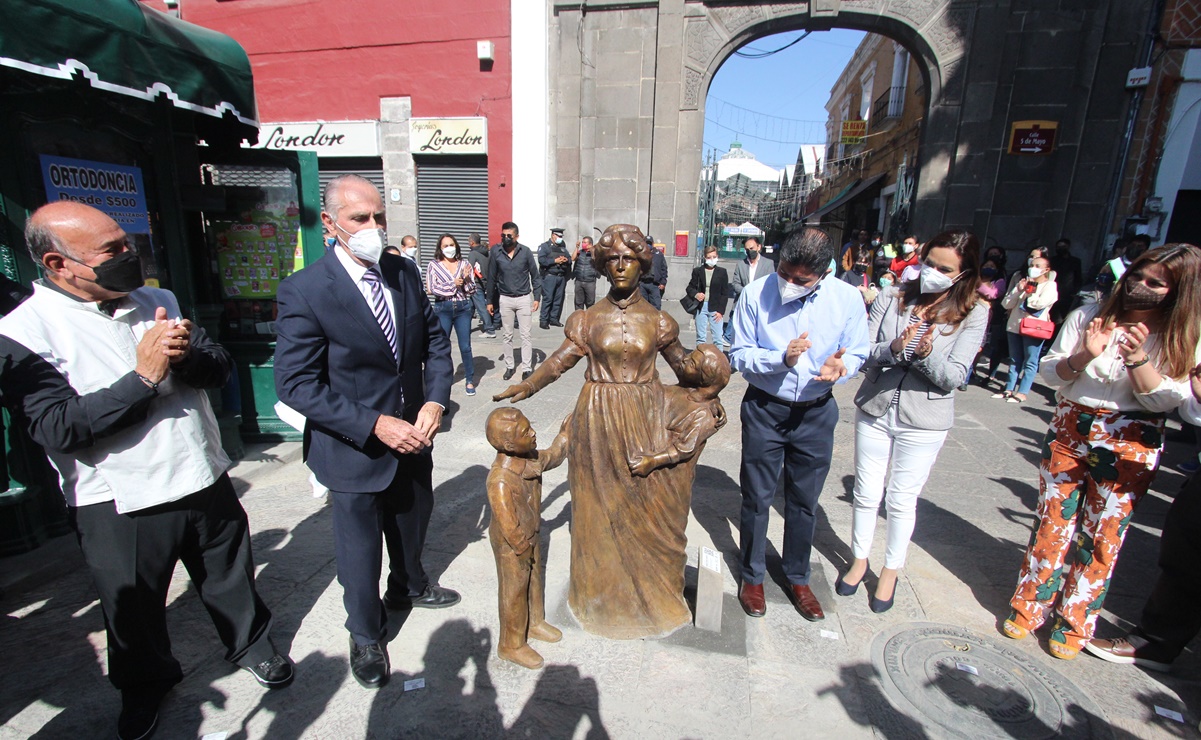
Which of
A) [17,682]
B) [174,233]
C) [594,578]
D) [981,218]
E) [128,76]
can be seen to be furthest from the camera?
[981,218]

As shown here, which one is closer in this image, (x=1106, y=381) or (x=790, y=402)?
(x=1106, y=381)

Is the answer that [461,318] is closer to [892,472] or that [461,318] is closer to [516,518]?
[516,518]

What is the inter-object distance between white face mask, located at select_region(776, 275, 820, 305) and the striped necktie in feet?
5.92

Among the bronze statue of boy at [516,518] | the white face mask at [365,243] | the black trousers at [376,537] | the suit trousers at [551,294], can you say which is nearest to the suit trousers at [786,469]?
the bronze statue of boy at [516,518]

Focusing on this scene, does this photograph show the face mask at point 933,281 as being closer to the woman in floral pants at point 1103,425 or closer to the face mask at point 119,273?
the woman in floral pants at point 1103,425

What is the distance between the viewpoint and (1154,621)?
9.09 ft

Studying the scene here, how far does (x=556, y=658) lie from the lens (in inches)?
106

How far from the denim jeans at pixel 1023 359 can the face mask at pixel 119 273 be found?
8.19 meters

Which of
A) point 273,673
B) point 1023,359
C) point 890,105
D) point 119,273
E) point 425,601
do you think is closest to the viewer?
point 119,273

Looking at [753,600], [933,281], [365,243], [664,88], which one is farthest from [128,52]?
[664,88]

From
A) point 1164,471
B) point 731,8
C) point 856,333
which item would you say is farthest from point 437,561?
point 731,8

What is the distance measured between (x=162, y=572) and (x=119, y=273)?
116cm

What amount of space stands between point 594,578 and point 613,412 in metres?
0.82

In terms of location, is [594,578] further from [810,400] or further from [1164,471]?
[1164,471]
